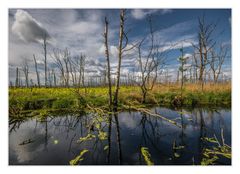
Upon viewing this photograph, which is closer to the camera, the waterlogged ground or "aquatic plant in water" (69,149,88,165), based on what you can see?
"aquatic plant in water" (69,149,88,165)

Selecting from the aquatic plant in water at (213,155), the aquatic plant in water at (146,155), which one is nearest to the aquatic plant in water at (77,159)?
the aquatic plant in water at (146,155)

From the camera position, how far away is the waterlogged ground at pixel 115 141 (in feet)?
7.94

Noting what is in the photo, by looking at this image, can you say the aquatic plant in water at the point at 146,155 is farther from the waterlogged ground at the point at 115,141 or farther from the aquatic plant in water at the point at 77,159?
the aquatic plant in water at the point at 77,159

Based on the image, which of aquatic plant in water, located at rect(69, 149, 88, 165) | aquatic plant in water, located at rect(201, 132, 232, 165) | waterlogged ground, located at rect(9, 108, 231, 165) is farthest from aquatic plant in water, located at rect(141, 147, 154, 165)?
aquatic plant in water, located at rect(69, 149, 88, 165)

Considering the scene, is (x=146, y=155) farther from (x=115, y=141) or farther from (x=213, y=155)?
(x=213, y=155)

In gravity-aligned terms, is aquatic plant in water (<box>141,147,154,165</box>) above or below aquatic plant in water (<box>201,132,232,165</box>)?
below

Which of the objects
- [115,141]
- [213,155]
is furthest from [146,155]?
[213,155]

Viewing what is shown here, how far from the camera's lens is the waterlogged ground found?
2.42m

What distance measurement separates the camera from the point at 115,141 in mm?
3117

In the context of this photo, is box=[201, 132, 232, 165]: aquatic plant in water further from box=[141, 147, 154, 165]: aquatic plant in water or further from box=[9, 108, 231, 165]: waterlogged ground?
box=[141, 147, 154, 165]: aquatic plant in water

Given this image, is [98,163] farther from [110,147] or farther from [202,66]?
[202,66]

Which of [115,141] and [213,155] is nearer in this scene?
[213,155]

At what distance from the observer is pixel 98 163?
7.57 feet

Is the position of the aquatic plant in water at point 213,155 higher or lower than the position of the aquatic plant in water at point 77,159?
higher
